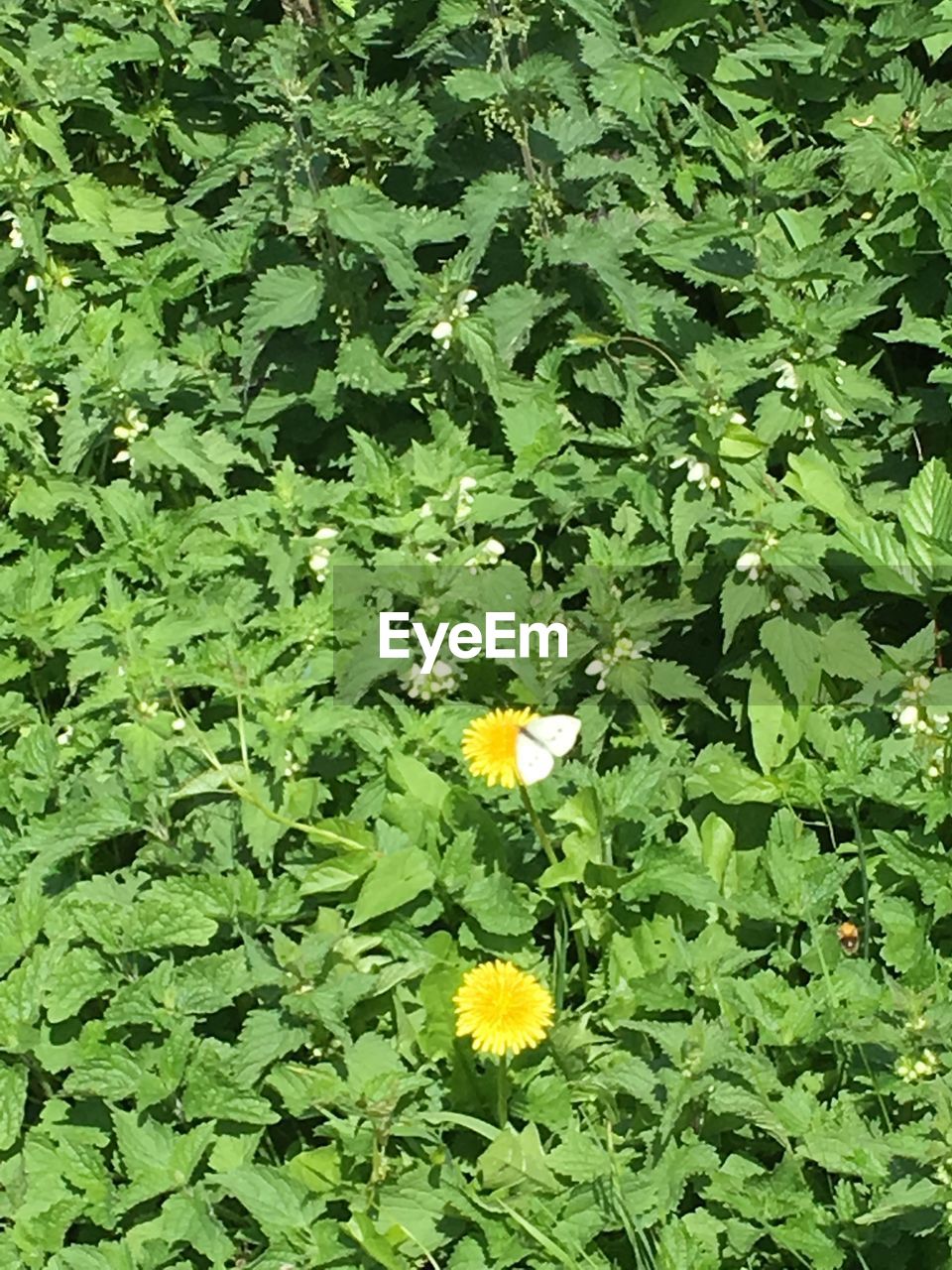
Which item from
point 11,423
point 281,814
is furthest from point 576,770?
point 11,423

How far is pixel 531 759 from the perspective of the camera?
9.64 ft

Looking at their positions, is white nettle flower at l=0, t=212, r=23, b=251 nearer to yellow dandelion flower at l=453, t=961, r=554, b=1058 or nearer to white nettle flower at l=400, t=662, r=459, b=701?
white nettle flower at l=400, t=662, r=459, b=701

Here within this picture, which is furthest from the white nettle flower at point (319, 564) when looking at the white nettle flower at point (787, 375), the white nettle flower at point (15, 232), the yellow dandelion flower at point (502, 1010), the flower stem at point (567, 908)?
the white nettle flower at point (15, 232)

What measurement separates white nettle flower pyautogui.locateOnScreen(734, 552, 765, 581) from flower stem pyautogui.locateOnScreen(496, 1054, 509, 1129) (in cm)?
110

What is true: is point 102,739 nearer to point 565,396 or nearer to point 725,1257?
point 565,396

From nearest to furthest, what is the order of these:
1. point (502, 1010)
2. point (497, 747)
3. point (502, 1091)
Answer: point (502, 1010), point (502, 1091), point (497, 747)

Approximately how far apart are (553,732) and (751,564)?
0.62 metres

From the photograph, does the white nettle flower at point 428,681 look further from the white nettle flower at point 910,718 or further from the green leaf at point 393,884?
the white nettle flower at point 910,718

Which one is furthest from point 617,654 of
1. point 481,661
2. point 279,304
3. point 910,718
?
point 279,304

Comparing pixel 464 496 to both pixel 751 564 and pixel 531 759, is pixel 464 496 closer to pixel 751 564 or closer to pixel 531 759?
pixel 751 564

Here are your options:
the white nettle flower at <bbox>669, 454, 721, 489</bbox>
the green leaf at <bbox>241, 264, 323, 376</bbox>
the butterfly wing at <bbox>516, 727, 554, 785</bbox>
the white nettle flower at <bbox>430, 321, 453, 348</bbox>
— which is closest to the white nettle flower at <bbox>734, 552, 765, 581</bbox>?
the white nettle flower at <bbox>669, 454, 721, 489</bbox>

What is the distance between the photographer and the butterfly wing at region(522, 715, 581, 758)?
2965 millimetres

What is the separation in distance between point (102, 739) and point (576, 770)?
1.03m

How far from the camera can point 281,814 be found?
126 inches
